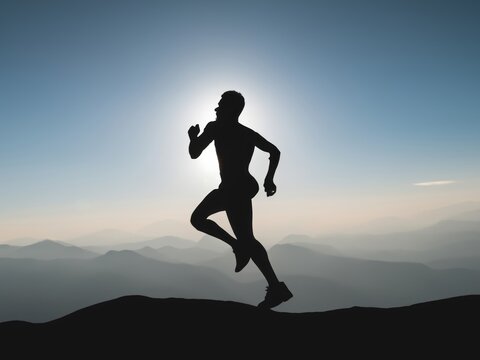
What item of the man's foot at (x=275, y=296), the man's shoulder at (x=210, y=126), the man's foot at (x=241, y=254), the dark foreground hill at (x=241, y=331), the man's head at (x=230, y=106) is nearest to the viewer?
the dark foreground hill at (x=241, y=331)

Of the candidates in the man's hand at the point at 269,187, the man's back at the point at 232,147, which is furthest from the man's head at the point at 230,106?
the man's hand at the point at 269,187

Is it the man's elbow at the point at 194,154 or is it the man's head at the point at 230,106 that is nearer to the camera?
the man's elbow at the point at 194,154

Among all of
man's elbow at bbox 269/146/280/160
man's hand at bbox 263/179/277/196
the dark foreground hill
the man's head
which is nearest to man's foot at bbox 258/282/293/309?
the dark foreground hill

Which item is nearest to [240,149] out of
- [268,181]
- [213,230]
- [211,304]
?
[268,181]

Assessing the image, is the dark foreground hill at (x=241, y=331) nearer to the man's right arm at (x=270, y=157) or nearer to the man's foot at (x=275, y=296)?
the man's foot at (x=275, y=296)

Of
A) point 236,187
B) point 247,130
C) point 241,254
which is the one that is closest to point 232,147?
point 247,130

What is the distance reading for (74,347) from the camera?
4.32 metres

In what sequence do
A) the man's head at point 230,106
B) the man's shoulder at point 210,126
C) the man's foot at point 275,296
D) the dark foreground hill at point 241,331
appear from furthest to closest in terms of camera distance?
the man's head at point 230,106 < the man's shoulder at point 210,126 < the man's foot at point 275,296 < the dark foreground hill at point 241,331

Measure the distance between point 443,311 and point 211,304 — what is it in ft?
12.3

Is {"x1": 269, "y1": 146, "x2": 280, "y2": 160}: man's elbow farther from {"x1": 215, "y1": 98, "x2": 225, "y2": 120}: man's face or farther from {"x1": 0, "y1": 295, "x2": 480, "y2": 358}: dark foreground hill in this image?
{"x1": 0, "y1": 295, "x2": 480, "y2": 358}: dark foreground hill

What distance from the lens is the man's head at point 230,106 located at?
631 cm

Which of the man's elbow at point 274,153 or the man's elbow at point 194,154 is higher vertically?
the man's elbow at point 274,153

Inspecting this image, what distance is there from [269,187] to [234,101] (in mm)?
1829

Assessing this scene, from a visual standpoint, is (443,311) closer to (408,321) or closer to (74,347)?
(408,321)
